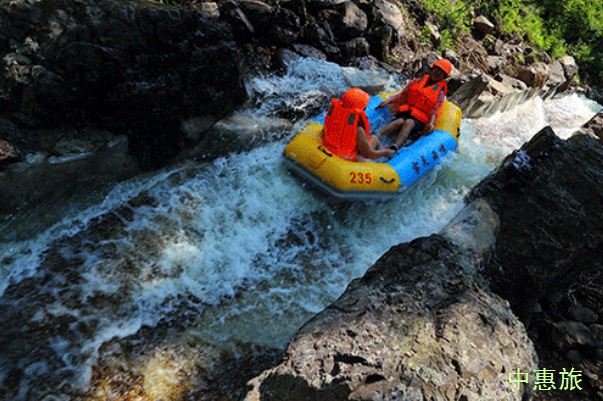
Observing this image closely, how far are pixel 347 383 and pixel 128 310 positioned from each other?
66.5 inches

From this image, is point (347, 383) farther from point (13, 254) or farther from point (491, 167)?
point (491, 167)

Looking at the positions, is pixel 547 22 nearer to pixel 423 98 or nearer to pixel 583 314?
pixel 423 98

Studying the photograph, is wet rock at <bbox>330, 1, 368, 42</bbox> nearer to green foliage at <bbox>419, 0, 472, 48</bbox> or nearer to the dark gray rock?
green foliage at <bbox>419, 0, 472, 48</bbox>

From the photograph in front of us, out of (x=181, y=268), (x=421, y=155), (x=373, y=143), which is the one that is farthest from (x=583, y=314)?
(x=181, y=268)

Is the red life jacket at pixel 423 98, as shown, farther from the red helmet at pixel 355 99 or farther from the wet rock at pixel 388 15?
the wet rock at pixel 388 15

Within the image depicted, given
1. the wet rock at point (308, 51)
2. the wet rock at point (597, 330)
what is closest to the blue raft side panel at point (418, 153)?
the wet rock at point (308, 51)

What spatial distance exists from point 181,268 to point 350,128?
2.21 m

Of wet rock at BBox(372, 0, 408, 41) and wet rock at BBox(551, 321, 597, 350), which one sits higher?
wet rock at BBox(372, 0, 408, 41)

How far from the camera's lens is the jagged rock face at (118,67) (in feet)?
8.96

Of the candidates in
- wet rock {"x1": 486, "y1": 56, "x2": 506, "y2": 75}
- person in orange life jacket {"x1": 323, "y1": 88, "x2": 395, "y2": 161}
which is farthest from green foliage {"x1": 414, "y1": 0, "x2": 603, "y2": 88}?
person in orange life jacket {"x1": 323, "y1": 88, "x2": 395, "y2": 161}

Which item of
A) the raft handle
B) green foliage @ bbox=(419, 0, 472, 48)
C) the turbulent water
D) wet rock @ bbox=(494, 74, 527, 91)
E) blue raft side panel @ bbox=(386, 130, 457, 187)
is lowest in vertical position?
the turbulent water

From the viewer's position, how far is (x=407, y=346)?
177 centimetres

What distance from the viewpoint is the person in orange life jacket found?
3.65 m

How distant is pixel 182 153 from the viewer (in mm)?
3680
